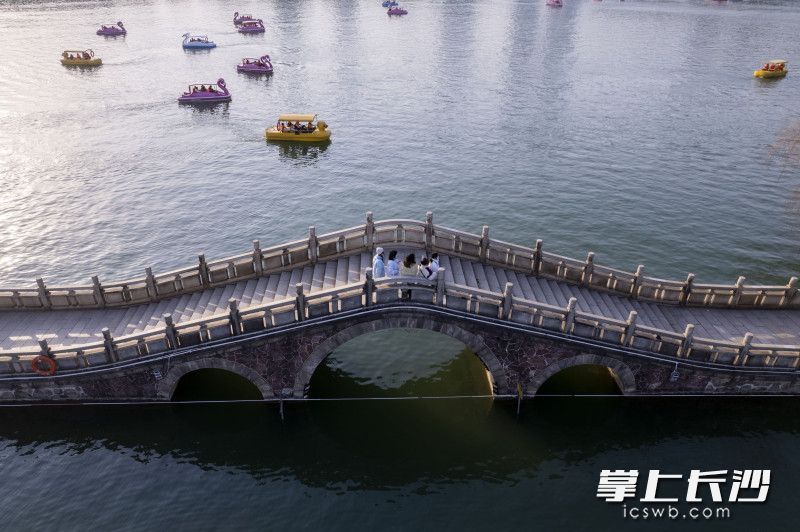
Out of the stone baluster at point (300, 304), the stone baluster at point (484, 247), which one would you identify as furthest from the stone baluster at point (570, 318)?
the stone baluster at point (300, 304)

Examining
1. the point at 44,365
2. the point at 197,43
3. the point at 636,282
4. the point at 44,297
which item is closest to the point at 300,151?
the point at 44,297

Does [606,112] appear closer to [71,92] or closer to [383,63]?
[383,63]

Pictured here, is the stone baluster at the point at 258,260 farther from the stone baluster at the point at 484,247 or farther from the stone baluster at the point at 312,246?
the stone baluster at the point at 484,247

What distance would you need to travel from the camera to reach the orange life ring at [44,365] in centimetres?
2695

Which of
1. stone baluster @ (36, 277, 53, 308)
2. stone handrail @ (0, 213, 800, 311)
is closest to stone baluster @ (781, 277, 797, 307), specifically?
stone handrail @ (0, 213, 800, 311)

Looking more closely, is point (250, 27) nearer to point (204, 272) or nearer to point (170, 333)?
point (204, 272)

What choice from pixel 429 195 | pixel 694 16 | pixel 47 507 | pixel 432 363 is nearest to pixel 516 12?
pixel 694 16

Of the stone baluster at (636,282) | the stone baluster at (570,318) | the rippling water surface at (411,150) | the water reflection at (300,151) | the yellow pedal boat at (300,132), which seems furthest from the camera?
the yellow pedal boat at (300,132)

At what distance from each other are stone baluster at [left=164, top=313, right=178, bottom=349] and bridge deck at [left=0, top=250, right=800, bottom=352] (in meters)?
2.32

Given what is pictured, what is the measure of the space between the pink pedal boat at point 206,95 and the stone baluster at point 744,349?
261 feet

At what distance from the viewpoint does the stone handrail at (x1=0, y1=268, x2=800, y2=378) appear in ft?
88.5

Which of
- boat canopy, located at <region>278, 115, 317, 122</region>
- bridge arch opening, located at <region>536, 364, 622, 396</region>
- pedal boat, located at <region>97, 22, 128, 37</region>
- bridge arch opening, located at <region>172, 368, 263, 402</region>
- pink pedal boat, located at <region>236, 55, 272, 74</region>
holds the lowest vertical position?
bridge arch opening, located at <region>172, 368, 263, 402</region>

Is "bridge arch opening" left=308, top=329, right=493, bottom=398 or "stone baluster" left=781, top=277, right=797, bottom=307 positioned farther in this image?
"stone baluster" left=781, top=277, right=797, bottom=307

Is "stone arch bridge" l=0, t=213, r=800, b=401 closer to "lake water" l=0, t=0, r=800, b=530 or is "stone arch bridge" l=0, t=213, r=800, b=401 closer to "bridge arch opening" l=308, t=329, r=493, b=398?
"lake water" l=0, t=0, r=800, b=530
